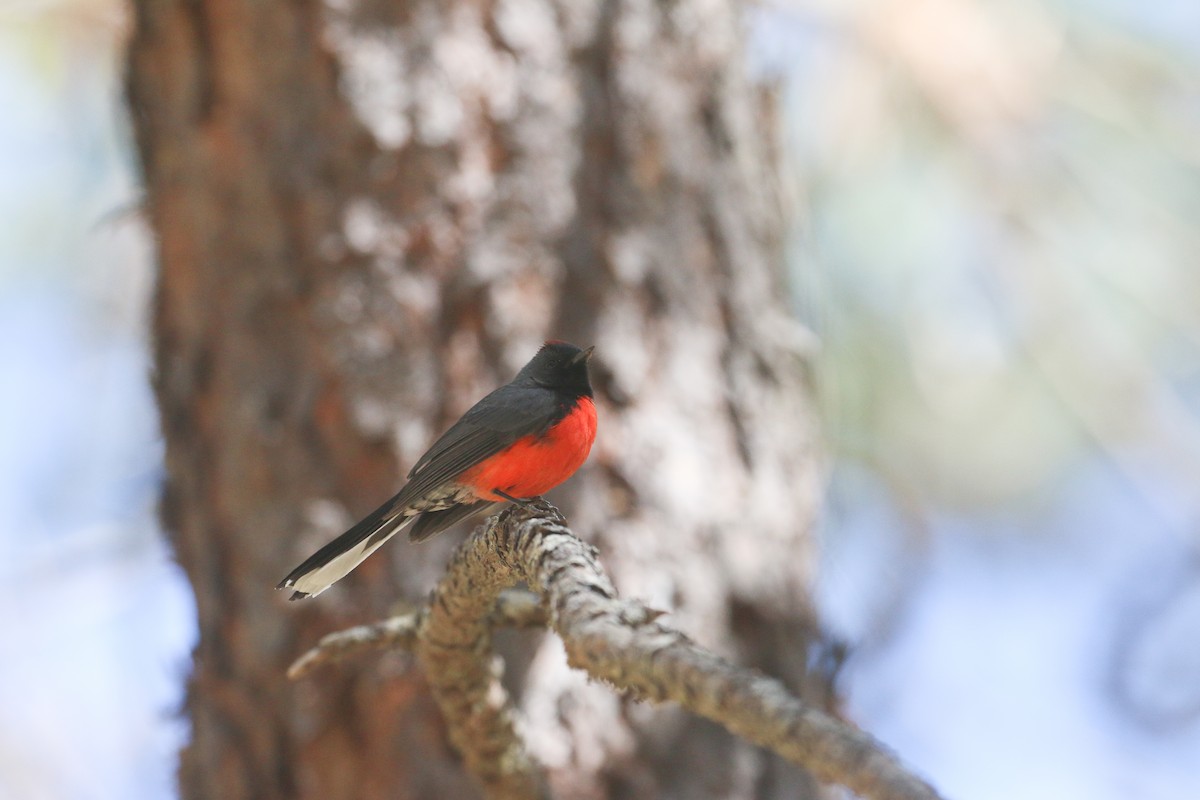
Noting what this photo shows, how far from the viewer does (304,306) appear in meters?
3.66

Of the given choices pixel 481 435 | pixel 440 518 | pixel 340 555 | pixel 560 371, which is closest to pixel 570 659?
pixel 340 555

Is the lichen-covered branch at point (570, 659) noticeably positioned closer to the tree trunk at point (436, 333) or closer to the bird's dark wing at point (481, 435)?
the bird's dark wing at point (481, 435)

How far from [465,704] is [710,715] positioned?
1263mm

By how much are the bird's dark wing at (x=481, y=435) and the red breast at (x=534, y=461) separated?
0.06 ft

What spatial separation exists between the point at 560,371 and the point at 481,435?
1.22ft

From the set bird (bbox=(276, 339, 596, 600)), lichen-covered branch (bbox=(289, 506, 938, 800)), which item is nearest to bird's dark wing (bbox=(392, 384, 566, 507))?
bird (bbox=(276, 339, 596, 600))

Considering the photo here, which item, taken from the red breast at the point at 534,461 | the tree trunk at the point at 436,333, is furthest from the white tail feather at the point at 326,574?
the tree trunk at the point at 436,333

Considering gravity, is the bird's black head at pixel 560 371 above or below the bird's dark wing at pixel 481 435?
above

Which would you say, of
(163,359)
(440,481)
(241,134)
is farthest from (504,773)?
(241,134)

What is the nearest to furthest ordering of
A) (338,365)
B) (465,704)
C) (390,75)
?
1. (465,704)
2. (338,365)
3. (390,75)

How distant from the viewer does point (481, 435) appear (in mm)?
2900

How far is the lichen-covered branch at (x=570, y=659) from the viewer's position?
1147 mm

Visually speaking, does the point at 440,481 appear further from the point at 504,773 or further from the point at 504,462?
the point at 504,773

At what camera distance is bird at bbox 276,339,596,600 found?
2.83 m
